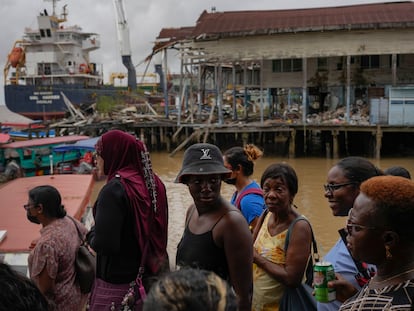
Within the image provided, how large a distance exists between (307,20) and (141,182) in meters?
24.2

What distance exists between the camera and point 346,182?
2.71m

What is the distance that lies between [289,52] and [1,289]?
2427cm

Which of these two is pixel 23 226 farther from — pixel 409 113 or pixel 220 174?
pixel 409 113

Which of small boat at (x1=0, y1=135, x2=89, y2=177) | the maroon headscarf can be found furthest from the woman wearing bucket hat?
small boat at (x1=0, y1=135, x2=89, y2=177)

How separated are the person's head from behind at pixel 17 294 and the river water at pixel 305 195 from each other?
4540mm

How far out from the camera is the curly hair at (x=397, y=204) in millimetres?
1729

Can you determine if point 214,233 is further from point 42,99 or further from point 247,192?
point 42,99

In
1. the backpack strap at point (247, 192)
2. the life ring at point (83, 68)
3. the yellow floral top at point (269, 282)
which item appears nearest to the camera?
the yellow floral top at point (269, 282)

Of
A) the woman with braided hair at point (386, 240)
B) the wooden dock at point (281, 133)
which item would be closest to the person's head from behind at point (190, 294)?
the woman with braided hair at point (386, 240)

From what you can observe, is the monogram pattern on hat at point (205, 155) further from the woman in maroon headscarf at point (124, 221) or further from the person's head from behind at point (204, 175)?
the woman in maroon headscarf at point (124, 221)

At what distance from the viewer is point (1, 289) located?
1.26m

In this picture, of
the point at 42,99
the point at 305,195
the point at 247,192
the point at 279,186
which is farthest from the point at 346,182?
the point at 42,99

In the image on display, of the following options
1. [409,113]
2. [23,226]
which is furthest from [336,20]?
[23,226]

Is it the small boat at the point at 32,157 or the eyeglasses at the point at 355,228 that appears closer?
the eyeglasses at the point at 355,228
